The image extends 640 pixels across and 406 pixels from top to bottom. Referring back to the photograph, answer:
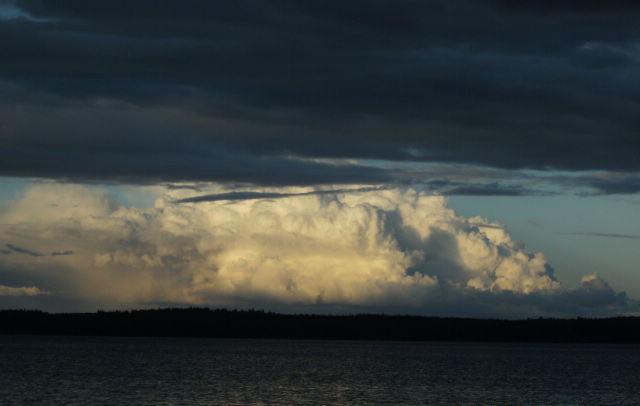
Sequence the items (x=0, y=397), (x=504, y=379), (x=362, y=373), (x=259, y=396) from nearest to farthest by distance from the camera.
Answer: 1. (x=0, y=397)
2. (x=259, y=396)
3. (x=504, y=379)
4. (x=362, y=373)

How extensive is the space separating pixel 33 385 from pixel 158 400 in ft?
66.8

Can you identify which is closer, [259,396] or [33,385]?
[259,396]

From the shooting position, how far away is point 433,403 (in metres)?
98.5

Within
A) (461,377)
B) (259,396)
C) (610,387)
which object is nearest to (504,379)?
(461,377)

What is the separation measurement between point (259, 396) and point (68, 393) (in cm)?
1960

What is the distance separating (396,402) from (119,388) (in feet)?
103

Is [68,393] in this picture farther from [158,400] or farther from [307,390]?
[307,390]

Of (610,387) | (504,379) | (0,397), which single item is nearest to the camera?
(0,397)

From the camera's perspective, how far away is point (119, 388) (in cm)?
10694

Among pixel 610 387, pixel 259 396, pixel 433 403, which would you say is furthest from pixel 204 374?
pixel 610 387

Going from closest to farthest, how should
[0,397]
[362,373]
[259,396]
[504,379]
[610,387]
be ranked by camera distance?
[0,397] → [259,396] → [610,387] → [504,379] → [362,373]

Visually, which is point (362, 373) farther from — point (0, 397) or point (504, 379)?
point (0, 397)

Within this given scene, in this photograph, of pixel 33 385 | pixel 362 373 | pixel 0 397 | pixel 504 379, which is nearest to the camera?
pixel 0 397

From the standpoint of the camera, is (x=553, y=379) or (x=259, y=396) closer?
(x=259, y=396)
